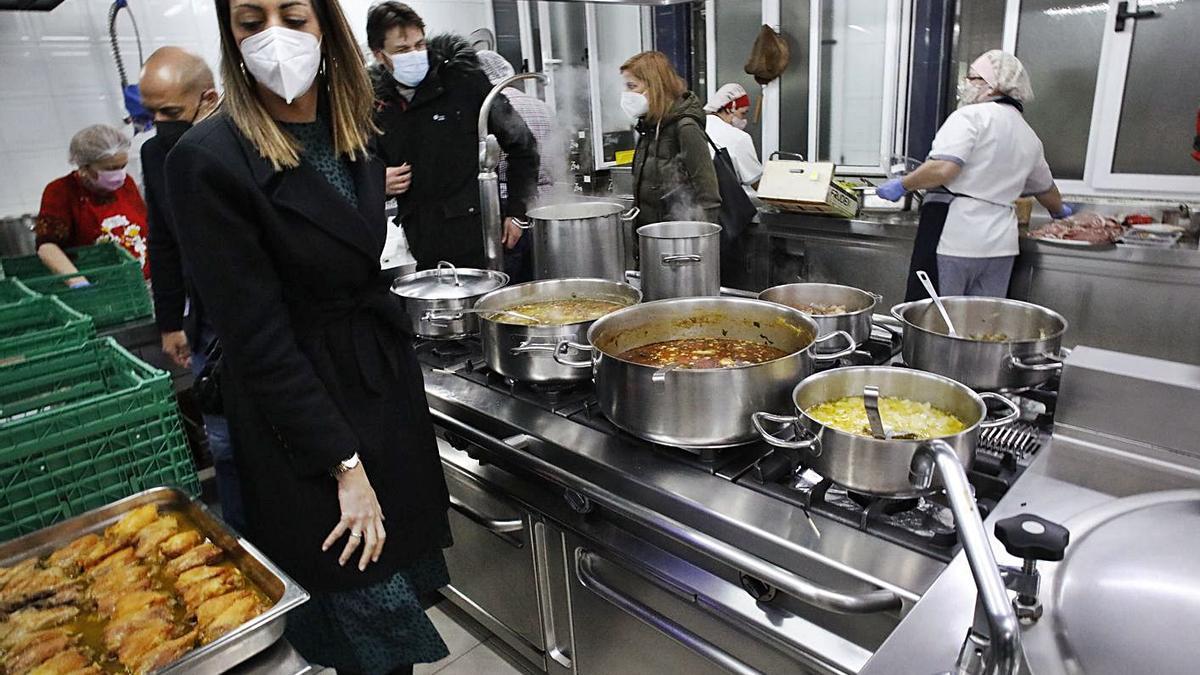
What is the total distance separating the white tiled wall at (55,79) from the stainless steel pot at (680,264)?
2.77 meters

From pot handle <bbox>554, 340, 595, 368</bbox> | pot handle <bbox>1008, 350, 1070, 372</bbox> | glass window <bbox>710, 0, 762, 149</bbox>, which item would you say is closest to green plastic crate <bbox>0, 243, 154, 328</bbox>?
pot handle <bbox>554, 340, 595, 368</bbox>

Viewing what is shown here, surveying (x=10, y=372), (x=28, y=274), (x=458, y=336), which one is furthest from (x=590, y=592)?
(x=28, y=274)

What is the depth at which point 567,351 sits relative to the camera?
1555 mm

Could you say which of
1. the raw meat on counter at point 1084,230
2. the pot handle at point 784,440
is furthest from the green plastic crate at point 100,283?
the raw meat on counter at point 1084,230

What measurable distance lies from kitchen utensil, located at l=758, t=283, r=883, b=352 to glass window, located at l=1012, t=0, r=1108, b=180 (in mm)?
2870

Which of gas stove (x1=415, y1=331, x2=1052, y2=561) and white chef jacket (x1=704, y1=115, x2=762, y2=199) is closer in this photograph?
gas stove (x1=415, y1=331, x2=1052, y2=561)

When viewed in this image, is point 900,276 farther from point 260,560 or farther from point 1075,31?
point 260,560

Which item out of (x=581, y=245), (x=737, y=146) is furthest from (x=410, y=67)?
(x=737, y=146)

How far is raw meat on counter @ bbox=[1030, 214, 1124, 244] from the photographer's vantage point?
304 centimetres

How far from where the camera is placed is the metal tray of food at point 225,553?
1000mm

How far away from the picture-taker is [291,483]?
1.28m

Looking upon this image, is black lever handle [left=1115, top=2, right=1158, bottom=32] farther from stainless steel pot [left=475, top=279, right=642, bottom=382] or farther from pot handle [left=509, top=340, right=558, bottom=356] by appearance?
pot handle [left=509, top=340, right=558, bottom=356]

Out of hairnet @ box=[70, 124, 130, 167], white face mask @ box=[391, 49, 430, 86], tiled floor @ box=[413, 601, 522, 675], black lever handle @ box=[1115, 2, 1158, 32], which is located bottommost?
tiled floor @ box=[413, 601, 522, 675]

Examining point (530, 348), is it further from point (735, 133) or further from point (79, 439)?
point (735, 133)
